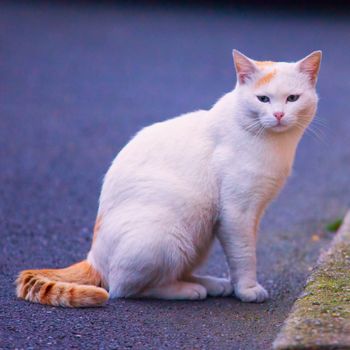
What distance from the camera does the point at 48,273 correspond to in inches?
151

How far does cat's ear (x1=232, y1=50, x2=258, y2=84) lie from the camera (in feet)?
13.0

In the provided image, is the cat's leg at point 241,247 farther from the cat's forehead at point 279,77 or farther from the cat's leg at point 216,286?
the cat's forehead at point 279,77

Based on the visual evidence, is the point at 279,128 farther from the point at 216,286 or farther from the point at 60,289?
the point at 60,289

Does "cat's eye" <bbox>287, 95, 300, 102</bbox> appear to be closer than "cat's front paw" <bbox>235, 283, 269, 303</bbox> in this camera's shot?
Yes

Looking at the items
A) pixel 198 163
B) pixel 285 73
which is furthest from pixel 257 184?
pixel 285 73

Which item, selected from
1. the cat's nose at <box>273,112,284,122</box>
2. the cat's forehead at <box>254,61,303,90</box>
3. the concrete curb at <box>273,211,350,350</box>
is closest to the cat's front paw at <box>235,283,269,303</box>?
the concrete curb at <box>273,211,350,350</box>

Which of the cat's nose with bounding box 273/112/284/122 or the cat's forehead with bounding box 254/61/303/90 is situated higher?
the cat's forehead with bounding box 254/61/303/90

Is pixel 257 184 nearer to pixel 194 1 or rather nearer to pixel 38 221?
pixel 38 221

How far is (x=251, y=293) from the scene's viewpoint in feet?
13.2

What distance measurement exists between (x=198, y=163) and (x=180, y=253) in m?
0.47

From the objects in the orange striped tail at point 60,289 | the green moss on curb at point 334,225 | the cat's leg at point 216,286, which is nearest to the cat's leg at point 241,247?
the cat's leg at point 216,286

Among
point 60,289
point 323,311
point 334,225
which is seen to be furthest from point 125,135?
point 323,311

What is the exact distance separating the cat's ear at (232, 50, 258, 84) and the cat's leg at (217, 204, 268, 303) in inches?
25.6

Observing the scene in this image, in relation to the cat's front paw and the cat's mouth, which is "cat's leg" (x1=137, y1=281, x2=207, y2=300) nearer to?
the cat's front paw
